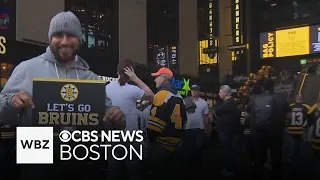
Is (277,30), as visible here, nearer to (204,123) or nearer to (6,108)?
(204,123)

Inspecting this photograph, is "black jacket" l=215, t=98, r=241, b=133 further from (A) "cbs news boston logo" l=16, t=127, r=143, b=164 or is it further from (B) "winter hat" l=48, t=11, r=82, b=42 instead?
(B) "winter hat" l=48, t=11, r=82, b=42

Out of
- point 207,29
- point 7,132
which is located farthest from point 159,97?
point 7,132

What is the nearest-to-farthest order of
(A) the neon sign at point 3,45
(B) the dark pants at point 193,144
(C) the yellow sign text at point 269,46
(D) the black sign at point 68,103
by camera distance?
(A) the neon sign at point 3,45
(D) the black sign at point 68,103
(C) the yellow sign text at point 269,46
(B) the dark pants at point 193,144

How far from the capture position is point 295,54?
234 centimetres

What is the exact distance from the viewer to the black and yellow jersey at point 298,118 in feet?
8.47

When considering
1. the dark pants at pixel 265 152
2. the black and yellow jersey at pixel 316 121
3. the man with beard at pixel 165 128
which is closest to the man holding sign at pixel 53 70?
the man with beard at pixel 165 128

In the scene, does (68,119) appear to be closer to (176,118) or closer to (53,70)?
(53,70)

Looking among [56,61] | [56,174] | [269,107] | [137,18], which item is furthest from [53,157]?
[269,107]

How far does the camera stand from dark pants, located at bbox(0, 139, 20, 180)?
225 cm

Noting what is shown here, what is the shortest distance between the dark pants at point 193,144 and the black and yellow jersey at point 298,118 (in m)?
0.53

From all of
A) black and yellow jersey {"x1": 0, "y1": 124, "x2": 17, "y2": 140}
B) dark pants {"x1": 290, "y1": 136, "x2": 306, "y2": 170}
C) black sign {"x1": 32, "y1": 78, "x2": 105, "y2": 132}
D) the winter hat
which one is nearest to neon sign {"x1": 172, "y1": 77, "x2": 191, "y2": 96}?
black sign {"x1": 32, "y1": 78, "x2": 105, "y2": 132}

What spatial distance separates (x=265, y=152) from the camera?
2.64 meters

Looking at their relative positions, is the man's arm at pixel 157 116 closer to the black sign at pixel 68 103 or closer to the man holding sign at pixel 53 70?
the man holding sign at pixel 53 70

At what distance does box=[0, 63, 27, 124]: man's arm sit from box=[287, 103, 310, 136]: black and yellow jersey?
1472 millimetres
